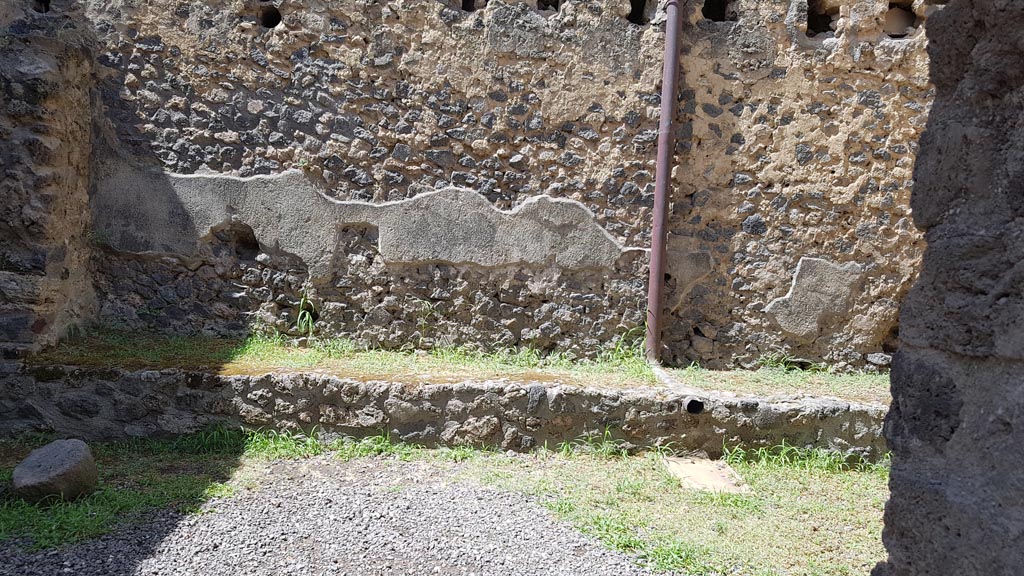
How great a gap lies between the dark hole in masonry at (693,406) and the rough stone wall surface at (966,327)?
2807 mm

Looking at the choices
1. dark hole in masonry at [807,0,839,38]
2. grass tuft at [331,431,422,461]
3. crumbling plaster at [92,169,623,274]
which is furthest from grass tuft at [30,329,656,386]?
dark hole in masonry at [807,0,839,38]

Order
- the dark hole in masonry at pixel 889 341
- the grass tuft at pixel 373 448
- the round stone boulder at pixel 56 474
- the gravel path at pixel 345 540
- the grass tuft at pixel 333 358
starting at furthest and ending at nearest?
the dark hole in masonry at pixel 889 341 → the grass tuft at pixel 333 358 → the grass tuft at pixel 373 448 → the round stone boulder at pixel 56 474 → the gravel path at pixel 345 540

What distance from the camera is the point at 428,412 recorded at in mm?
4230

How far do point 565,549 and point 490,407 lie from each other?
1418mm

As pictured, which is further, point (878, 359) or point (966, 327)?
point (878, 359)

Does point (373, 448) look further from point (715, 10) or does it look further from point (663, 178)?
point (715, 10)

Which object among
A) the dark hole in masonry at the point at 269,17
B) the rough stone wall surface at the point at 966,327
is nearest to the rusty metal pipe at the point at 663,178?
the dark hole in masonry at the point at 269,17

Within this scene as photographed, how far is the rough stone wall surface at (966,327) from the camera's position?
3.88ft

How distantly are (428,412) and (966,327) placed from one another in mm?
3307

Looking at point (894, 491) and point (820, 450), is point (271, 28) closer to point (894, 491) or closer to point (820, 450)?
point (820, 450)

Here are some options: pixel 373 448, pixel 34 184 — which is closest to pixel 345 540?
pixel 373 448

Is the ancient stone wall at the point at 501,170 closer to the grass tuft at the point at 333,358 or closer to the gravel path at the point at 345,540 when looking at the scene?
the grass tuft at the point at 333,358

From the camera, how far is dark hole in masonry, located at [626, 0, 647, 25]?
17.4 ft

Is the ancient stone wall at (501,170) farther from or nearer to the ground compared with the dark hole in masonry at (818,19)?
nearer to the ground
